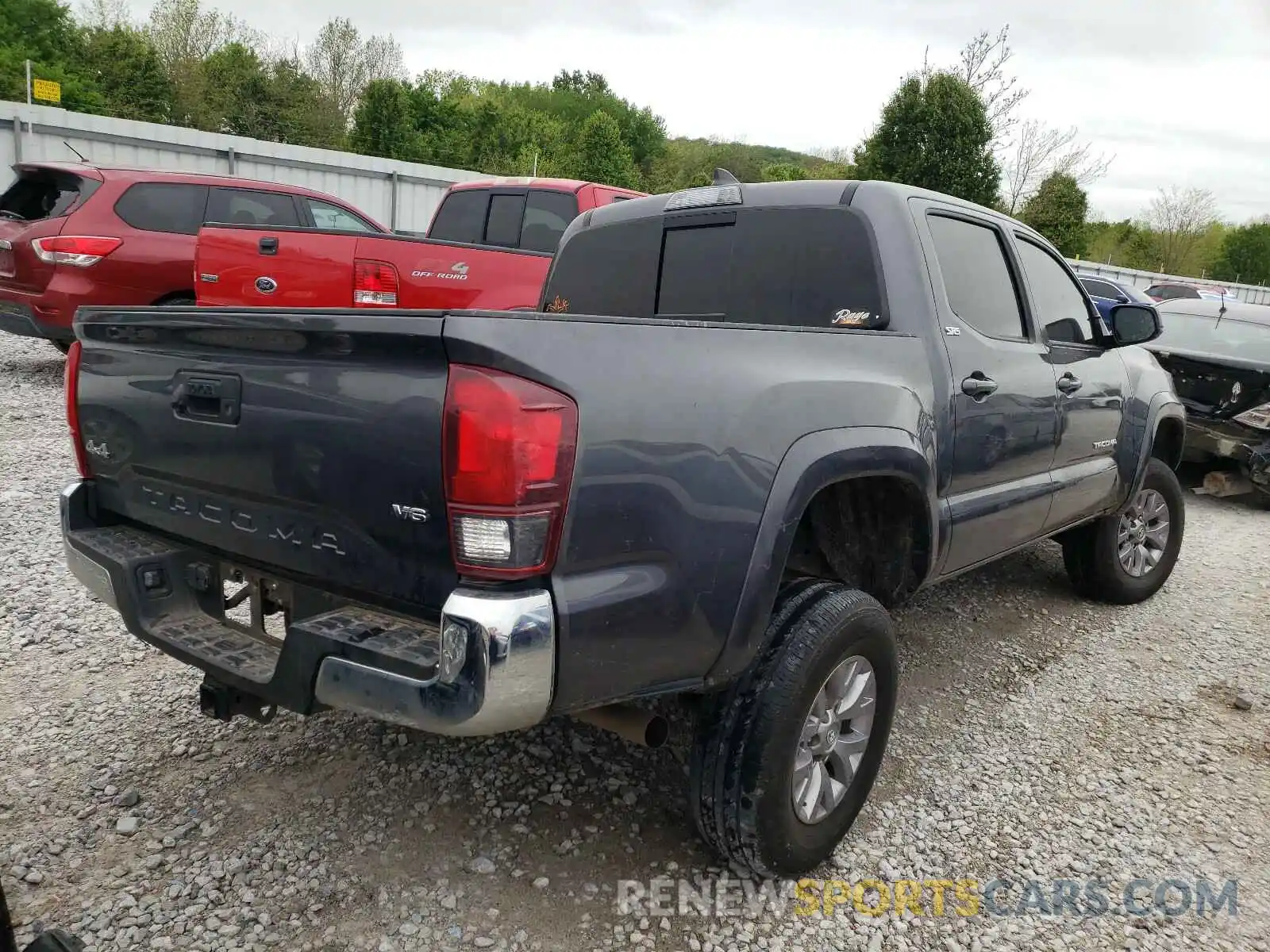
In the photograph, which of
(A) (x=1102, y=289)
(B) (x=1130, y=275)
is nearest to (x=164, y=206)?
(A) (x=1102, y=289)

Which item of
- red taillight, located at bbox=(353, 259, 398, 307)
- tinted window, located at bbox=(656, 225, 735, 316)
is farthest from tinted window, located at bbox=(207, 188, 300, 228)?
tinted window, located at bbox=(656, 225, 735, 316)

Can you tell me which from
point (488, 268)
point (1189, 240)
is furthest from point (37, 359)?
point (1189, 240)

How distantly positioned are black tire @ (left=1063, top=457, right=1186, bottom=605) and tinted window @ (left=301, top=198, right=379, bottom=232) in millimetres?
7103

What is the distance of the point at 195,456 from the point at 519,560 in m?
1.02

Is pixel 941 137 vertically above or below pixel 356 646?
above

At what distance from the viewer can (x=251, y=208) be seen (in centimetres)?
861

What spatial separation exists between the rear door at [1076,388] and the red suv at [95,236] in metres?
6.07

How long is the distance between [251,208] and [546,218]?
3127 millimetres

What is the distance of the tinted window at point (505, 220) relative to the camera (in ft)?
25.4

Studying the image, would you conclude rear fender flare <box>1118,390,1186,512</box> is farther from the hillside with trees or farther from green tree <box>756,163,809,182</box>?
green tree <box>756,163,809,182</box>

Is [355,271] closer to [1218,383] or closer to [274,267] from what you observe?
[274,267]

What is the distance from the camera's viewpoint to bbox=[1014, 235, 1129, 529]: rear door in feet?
12.5

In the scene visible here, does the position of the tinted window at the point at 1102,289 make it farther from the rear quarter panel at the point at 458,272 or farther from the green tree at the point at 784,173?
the green tree at the point at 784,173

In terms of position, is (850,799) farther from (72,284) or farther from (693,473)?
(72,284)
